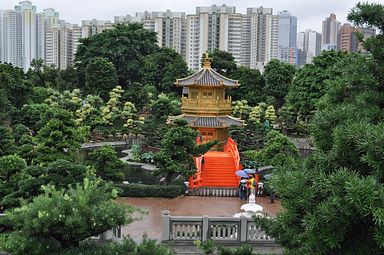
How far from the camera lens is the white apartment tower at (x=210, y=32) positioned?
70125 millimetres

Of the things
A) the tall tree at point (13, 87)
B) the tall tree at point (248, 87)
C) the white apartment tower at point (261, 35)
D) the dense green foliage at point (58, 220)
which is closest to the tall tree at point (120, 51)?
the tall tree at point (248, 87)

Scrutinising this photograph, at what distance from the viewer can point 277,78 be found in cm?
3978

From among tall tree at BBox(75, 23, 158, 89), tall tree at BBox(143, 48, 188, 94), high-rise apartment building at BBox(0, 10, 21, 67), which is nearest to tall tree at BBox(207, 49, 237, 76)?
tall tree at BBox(143, 48, 188, 94)

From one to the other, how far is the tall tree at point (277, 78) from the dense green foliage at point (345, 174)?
33823mm

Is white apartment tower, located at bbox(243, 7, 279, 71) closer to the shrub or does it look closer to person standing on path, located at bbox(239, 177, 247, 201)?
person standing on path, located at bbox(239, 177, 247, 201)

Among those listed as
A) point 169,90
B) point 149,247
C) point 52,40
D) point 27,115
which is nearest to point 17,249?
point 149,247

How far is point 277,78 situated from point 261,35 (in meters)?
38.1

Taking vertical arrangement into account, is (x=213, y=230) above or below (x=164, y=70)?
below

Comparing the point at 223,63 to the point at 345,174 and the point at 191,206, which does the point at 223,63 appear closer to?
the point at 191,206

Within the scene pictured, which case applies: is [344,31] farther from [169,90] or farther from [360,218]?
[360,218]

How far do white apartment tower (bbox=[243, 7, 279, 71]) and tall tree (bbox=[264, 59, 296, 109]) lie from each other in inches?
1324

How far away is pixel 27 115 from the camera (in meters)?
A: 28.6

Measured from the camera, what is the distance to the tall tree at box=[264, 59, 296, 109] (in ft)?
130

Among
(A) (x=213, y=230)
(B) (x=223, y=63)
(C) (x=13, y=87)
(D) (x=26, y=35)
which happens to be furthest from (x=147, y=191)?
(D) (x=26, y=35)
